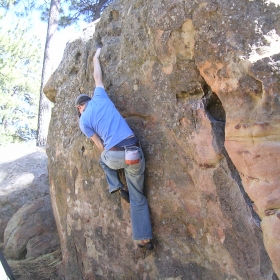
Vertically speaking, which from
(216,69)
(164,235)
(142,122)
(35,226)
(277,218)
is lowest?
(35,226)

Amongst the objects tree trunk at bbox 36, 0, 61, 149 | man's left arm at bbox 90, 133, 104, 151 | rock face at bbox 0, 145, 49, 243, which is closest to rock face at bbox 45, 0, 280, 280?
man's left arm at bbox 90, 133, 104, 151

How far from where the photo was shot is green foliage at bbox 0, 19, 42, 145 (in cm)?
1605

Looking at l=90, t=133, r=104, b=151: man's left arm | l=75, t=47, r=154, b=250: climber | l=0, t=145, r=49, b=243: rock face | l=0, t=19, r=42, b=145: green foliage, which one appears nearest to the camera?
l=75, t=47, r=154, b=250: climber

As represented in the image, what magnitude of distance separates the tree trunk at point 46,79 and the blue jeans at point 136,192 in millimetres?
6653

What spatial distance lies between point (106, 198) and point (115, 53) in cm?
163

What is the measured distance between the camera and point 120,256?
4.22m

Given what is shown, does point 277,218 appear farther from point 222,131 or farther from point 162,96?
point 162,96

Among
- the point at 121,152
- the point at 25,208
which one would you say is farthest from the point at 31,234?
the point at 121,152

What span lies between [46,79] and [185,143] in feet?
25.2

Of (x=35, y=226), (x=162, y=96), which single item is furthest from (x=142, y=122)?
(x=35, y=226)

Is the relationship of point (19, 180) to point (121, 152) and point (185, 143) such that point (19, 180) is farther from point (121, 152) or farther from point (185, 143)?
point (185, 143)

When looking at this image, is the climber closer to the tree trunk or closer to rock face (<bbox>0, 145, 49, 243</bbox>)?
rock face (<bbox>0, 145, 49, 243</bbox>)

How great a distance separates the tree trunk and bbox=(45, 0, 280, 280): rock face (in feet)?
17.9

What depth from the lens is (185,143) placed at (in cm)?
Result: 348
